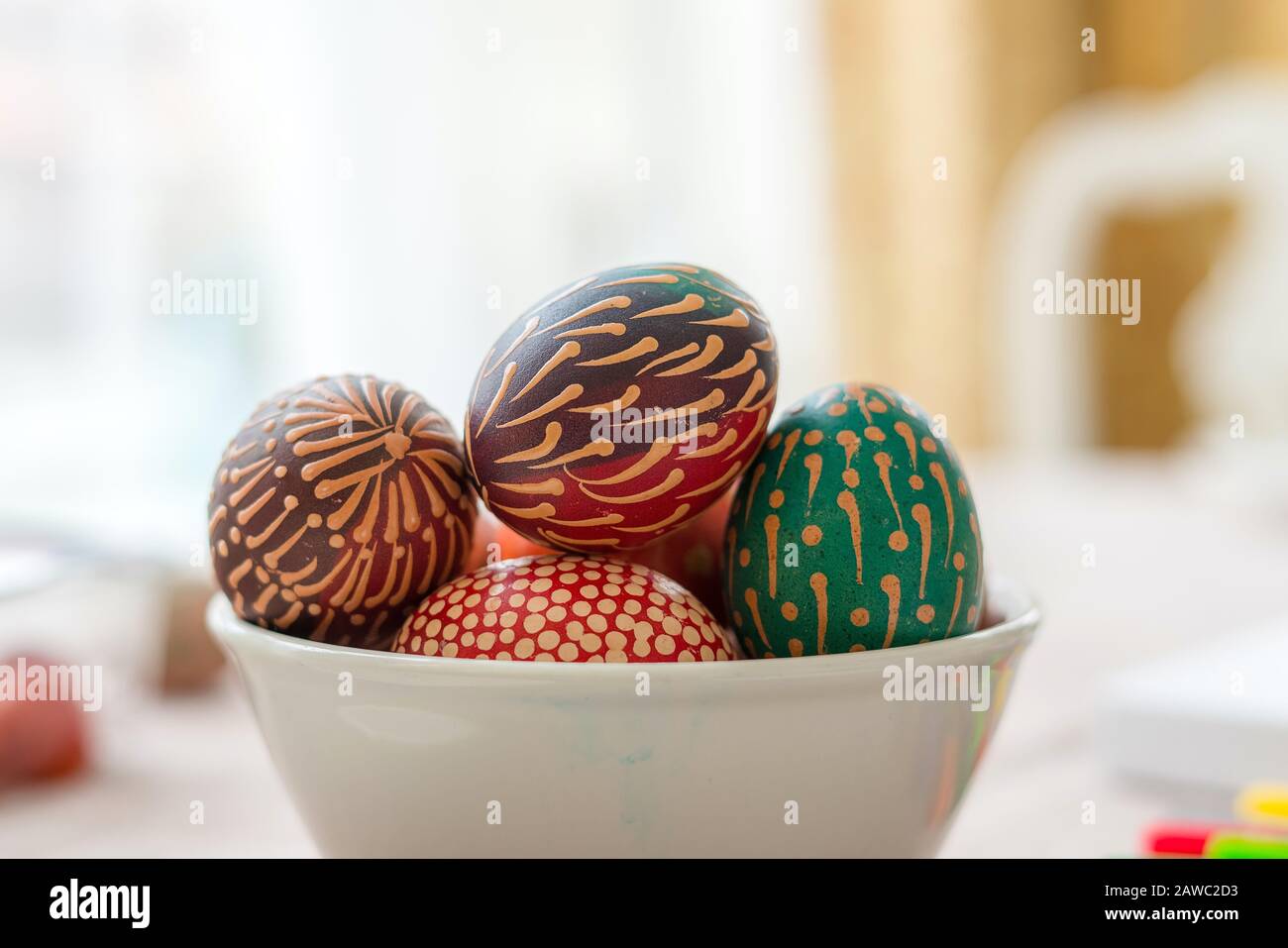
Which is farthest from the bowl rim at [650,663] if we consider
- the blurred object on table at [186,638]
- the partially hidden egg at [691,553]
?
the blurred object on table at [186,638]

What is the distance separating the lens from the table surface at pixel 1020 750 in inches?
20.9

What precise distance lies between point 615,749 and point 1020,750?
0.37 meters

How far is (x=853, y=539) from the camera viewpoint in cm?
38

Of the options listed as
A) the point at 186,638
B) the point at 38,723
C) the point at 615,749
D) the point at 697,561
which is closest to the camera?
the point at 615,749

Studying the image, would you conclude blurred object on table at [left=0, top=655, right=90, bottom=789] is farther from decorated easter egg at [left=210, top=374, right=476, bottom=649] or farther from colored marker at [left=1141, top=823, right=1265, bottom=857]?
colored marker at [left=1141, top=823, right=1265, bottom=857]

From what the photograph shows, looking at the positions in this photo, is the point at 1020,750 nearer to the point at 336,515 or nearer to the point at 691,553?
the point at 691,553

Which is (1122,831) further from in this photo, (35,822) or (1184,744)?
(35,822)

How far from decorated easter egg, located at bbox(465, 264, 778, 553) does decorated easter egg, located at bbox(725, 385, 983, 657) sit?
18 millimetres

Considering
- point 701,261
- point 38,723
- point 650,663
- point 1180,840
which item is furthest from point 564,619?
point 701,261

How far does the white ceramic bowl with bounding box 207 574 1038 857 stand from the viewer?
1.10ft

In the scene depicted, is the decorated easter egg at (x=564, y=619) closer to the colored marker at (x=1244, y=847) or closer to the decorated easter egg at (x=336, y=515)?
the decorated easter egg at (x=336, y=515)
